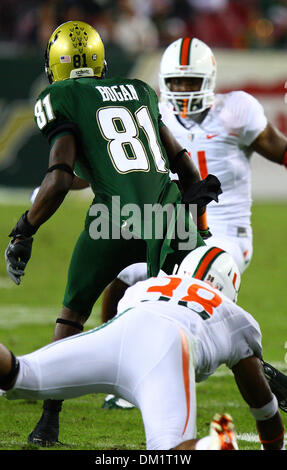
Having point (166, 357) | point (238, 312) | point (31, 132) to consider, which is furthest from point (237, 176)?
→ point (31, 132)

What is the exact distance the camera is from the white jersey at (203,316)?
8.48 ft

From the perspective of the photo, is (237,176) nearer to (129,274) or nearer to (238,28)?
(129,274)

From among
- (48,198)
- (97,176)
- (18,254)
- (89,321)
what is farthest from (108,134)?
(89,321)

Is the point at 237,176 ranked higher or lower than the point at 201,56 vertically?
lower

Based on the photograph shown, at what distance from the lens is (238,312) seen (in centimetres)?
270

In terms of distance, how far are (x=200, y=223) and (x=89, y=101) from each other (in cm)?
74

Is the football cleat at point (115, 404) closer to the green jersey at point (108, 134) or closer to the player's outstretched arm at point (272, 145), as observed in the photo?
the green jersey at point (108, 134)

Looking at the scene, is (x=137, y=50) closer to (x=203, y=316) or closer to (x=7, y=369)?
(x=203, y=316)

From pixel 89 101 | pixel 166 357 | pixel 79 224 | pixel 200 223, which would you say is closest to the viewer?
pixel 166 357

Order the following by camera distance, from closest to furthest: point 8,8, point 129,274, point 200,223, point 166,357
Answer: point 166,357 → point 200,223 → point 129,274 → point 8,8

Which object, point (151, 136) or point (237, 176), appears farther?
point (237, 176)

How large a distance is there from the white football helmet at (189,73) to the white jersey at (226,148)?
0.24 ft

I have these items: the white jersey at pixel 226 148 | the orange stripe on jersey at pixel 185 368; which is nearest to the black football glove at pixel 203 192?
the white jersey at pixel 226 148

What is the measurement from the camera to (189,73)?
14.7 feet
